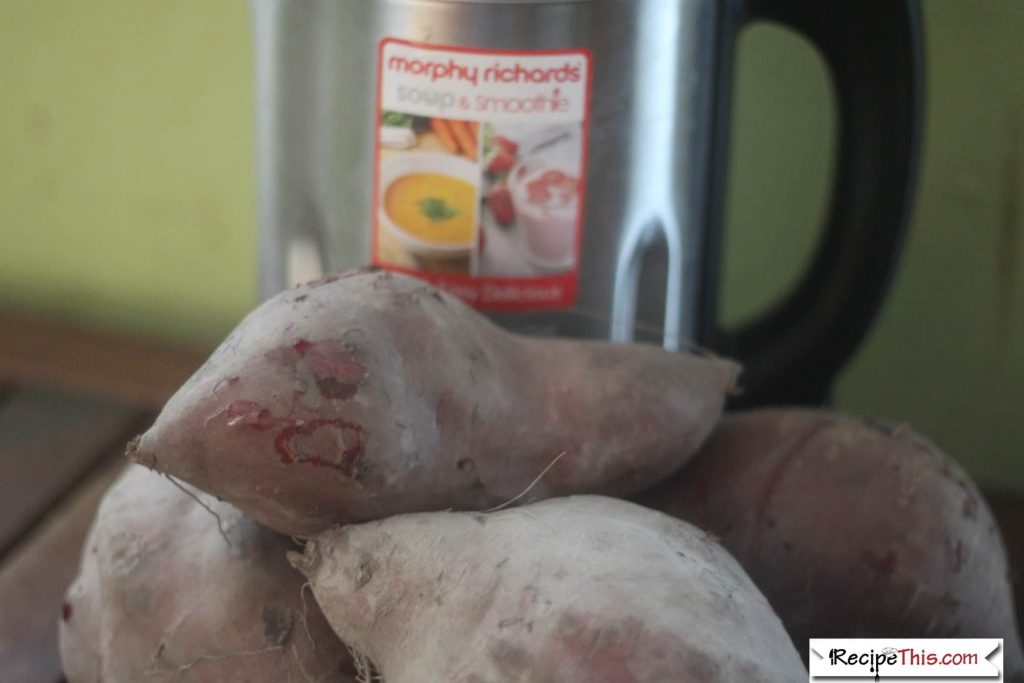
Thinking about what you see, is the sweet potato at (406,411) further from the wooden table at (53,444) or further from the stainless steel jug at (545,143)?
the wooden table at (53,444)

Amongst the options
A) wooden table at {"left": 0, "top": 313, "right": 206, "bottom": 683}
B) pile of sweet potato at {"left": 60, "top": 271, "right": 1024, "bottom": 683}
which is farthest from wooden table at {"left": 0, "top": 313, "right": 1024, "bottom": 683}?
pile of sweet potato at {"left": 60, "top": 271, "right": 1024, "bottom": 683}

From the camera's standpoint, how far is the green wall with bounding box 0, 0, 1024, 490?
0.72 meters

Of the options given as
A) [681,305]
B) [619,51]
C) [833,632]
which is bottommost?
[833,632]

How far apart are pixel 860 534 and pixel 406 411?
192 millimetres

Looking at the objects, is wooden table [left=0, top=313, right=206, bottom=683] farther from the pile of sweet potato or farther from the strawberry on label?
the strawberry on label

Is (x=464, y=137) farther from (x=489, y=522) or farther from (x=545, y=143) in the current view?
(x=489, y=522)

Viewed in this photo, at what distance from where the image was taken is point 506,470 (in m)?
0.49

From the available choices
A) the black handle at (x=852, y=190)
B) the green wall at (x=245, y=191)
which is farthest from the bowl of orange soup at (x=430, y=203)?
the green wall at (x=245, y=191)

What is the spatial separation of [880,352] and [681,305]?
214 millimetres

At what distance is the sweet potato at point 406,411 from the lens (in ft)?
1.42

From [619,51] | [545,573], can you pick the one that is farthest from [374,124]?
[545,573]

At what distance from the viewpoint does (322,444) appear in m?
0.43

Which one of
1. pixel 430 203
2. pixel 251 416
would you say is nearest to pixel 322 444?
pixel 251 416

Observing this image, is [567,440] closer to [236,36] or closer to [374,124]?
[374,124]
